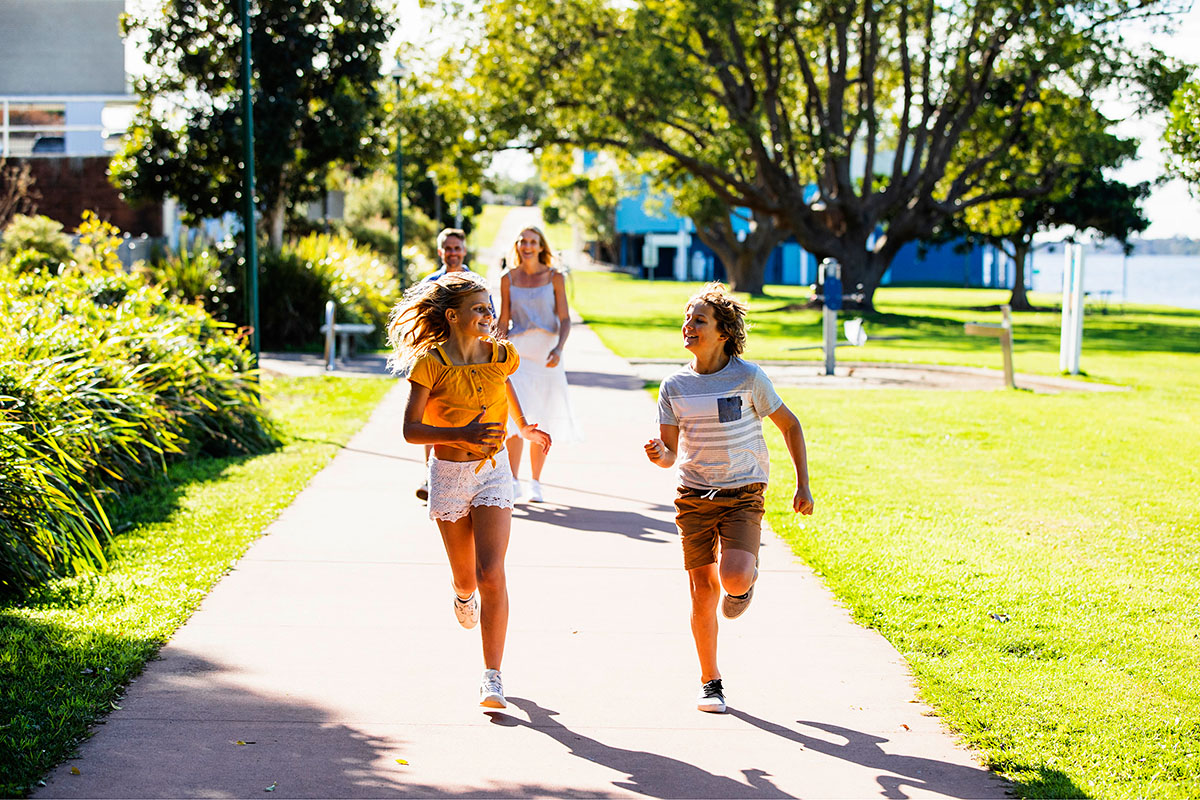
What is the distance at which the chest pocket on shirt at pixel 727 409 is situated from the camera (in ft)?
15.9

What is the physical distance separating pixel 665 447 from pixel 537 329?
12.5 ft

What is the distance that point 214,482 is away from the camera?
9.43 m

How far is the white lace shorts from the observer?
488 centimetres

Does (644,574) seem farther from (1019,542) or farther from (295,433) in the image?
(295,433)

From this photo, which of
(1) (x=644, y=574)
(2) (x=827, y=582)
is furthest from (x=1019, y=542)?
(1) (x=644, y=574)

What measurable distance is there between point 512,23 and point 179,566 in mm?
26953

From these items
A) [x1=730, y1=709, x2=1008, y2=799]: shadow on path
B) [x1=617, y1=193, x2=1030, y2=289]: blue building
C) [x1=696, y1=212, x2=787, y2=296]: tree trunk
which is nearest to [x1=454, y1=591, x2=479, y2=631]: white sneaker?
[x1=730, y1=709, x2=1008, y2=799]: shadow on path

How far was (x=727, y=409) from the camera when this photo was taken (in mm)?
4855

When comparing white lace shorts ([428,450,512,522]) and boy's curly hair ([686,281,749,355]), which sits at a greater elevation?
boy's curly hair ([686,281,749,355])

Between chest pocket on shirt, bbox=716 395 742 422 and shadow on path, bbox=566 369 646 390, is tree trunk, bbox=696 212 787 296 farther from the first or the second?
chest pocket on shirt, bbox=716 395 742 422

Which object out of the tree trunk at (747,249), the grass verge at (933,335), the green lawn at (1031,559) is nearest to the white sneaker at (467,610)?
the green lawn at (1031,559)

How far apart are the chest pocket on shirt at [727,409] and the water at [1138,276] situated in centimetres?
6736

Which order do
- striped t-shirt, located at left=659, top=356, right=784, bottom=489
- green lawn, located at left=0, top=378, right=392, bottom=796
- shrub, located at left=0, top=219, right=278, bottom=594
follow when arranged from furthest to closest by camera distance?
shrub, located at left=0, top=219, right=278, bottom=594 < striped t-shirt, located at left=659, top=356, right=784, bottom=489 < green lawn, located at left=0, top=378, right=392, bottom=796

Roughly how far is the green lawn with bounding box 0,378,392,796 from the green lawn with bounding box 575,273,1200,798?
3107mm
